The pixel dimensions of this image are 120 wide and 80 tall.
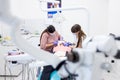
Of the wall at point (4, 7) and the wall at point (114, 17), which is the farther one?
the wall at point (114, 17)

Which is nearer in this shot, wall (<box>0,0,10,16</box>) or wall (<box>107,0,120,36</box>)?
wall (<box>0,0,10,16</box>)

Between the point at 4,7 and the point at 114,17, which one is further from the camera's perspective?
the point at 114,17

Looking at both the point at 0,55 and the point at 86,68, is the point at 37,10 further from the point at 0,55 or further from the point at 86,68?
the point at 86,68

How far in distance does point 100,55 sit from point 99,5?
4333 millimetres

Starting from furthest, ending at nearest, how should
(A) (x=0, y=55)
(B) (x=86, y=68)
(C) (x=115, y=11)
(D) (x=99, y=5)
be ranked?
(D) (x=99, y=5) < (A) (x=0, y=55) < (C) (x=115, y=11) < (B) (x=86, y=68)

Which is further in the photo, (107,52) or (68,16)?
(68,16)

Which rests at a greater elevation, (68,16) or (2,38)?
(68,16)

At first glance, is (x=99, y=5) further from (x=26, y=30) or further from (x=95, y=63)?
(x=95, y=63)

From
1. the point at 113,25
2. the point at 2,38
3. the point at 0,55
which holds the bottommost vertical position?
the point at 0,55

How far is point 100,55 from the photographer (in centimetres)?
83

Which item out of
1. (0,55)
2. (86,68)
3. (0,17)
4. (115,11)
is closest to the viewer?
(0,17)

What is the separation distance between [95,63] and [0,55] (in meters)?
3.87

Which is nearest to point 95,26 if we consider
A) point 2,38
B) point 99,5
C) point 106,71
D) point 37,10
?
point 99,5

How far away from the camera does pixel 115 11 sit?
11.8 feet
